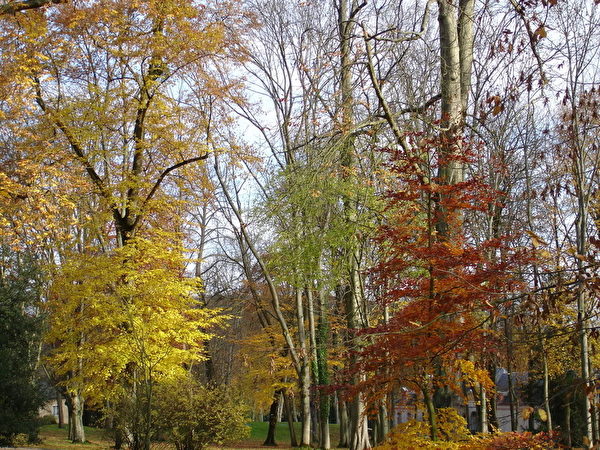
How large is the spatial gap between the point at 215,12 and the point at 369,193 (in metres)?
7.94

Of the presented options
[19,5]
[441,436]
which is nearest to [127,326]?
[19,5]

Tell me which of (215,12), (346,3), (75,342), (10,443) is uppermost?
(215,12)

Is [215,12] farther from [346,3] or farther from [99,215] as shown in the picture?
[99,215]

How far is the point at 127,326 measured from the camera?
14.9 metres

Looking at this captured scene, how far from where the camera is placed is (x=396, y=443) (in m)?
6.95

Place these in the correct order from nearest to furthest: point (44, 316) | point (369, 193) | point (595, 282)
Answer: point (595, 282) → point (369, 193) → point (44, 316)

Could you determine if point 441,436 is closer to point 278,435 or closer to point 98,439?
point 98,439

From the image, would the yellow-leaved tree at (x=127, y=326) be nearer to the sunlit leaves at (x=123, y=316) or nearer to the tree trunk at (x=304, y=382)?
the sunlit leaves at (x=123, y=316)

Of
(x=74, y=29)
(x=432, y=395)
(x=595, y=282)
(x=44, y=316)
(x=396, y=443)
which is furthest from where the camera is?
(x=44, y=316)

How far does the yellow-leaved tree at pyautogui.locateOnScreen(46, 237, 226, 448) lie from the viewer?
13779mm

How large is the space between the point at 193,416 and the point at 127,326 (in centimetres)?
284

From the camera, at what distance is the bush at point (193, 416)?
14.0 metres

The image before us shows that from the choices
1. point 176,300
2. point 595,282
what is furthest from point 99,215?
point 595,282

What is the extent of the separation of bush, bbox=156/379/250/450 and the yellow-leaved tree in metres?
0.38
